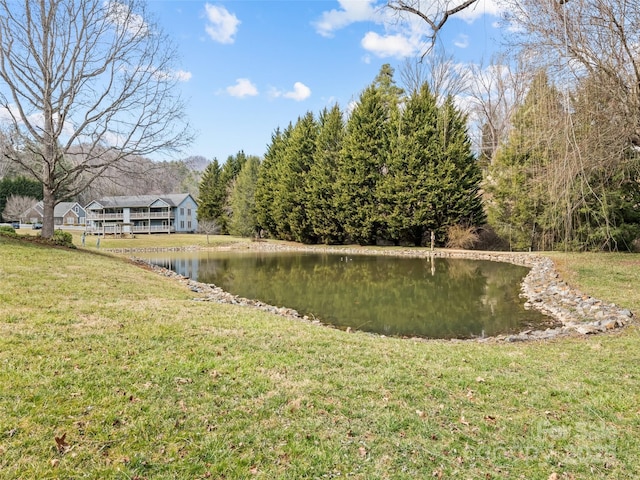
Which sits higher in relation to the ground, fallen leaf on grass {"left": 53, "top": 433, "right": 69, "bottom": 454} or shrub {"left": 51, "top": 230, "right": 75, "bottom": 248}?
shrub {"left": 51, "top": 230, "right": 75, "bottom": 248}

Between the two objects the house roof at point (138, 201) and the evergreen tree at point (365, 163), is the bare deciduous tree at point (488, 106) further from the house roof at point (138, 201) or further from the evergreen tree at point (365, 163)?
the house roof at point (138, 201)

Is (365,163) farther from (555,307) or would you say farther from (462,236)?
(555,307)

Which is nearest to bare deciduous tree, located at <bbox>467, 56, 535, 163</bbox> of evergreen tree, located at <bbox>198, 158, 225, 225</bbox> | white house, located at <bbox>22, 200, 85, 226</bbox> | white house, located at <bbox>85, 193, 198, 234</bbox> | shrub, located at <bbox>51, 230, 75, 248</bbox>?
shrub, located at <bbox>51, 230, 75, 248</bbox>

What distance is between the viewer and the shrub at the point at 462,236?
2466cm

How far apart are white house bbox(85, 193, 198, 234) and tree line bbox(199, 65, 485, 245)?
62.8 feet

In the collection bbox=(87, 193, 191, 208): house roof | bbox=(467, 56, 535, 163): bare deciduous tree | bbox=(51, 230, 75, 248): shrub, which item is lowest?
bbox=(51, 230, 75, 248): shrub

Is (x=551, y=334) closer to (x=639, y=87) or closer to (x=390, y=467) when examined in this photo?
(x=390, y=467)

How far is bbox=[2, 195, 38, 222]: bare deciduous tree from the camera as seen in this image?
47250mm

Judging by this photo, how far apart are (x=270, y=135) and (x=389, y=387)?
3697cm

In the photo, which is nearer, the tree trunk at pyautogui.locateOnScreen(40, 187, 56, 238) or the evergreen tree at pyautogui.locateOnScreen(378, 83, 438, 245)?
the tree trunk at pyautogui.locateOnScreen(40, 187, 56, 238)

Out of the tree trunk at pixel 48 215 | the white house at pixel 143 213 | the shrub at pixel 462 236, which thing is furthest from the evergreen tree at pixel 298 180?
the white house at pixel 143 213

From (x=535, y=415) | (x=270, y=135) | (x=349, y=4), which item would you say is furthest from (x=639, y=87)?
(x=270, y=135)

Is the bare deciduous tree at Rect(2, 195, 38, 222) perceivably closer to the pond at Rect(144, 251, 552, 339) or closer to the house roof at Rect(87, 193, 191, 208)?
the house roof at Rect(87, 193, 191, 208)

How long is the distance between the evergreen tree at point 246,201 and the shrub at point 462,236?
19.7 metres
